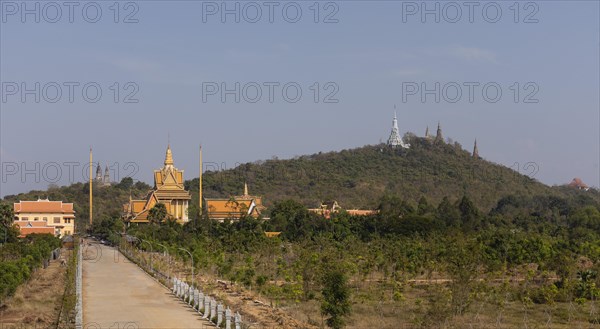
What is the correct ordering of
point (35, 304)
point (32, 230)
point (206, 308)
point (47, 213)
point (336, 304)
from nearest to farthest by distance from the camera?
1. point (336, 304)
2. point (206, 308)
3. point (35, 304)
4. point (32, 230)
5. point (47, 213)

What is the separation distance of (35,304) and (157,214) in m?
47.6

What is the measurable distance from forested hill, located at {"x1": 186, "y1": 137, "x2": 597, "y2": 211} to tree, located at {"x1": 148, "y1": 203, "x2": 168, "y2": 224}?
2926 cm

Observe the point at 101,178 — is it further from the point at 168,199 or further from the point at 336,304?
the point at 336,304

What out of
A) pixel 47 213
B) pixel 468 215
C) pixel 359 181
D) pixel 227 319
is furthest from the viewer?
pixel 359 181

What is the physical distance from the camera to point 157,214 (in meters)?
81.8

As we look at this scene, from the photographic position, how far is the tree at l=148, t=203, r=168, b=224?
8162 centimetres

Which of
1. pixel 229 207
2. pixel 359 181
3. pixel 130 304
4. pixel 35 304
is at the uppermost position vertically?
pixel 359 181

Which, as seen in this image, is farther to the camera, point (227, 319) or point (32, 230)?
point (32, 230)

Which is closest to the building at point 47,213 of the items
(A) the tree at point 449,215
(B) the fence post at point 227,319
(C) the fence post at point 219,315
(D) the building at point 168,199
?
(D) the building at point 168,199

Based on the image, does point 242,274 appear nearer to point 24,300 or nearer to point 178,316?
point 24,300

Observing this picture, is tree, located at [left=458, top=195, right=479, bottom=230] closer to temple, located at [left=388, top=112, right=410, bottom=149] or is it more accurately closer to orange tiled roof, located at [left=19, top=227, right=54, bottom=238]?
orange tiled roof, located at [left=19, top=227, right=54, bottom=238]

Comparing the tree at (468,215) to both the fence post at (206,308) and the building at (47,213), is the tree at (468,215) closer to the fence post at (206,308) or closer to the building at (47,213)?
the building at (47,213)

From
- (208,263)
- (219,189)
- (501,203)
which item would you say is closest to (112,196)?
(219,189)

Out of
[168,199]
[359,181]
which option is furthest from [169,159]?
[359,181]
